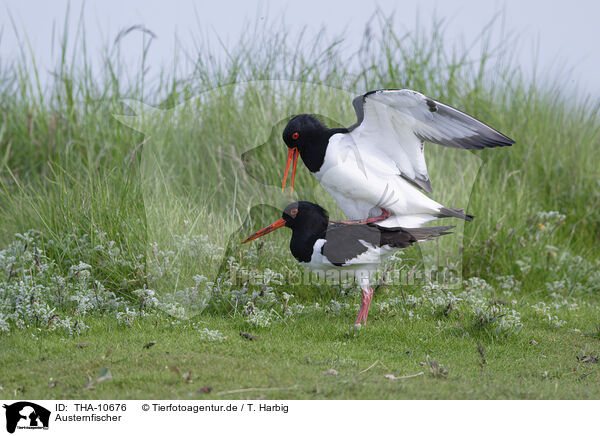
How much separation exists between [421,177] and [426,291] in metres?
Result: 1.68

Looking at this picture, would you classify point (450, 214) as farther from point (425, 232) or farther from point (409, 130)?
point (409, 130)

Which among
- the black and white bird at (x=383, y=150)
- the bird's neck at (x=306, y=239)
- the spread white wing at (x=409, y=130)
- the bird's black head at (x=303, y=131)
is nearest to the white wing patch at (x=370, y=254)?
the black and white bird at (x=383, y=150)

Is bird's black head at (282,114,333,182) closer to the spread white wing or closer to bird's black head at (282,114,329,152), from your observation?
bird's black head at (282,114,329,152)

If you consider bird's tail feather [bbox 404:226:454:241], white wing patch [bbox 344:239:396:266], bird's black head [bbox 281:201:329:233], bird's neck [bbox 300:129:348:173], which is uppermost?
bird's neck [bbox 300:129:348:173]

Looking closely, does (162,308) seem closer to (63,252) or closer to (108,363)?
(108,363)

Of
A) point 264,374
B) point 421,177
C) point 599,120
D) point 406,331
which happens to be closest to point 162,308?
point 264,374

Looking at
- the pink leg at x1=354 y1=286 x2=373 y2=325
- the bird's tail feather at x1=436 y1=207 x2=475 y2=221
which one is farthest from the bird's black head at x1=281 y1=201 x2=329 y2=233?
the bird's tail feather at x1=436 y1=207 x2=475 y2=221

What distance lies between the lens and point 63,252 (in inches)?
274

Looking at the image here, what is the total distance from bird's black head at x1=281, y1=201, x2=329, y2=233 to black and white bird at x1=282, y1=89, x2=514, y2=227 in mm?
233

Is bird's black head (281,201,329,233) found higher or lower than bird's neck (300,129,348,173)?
lower
